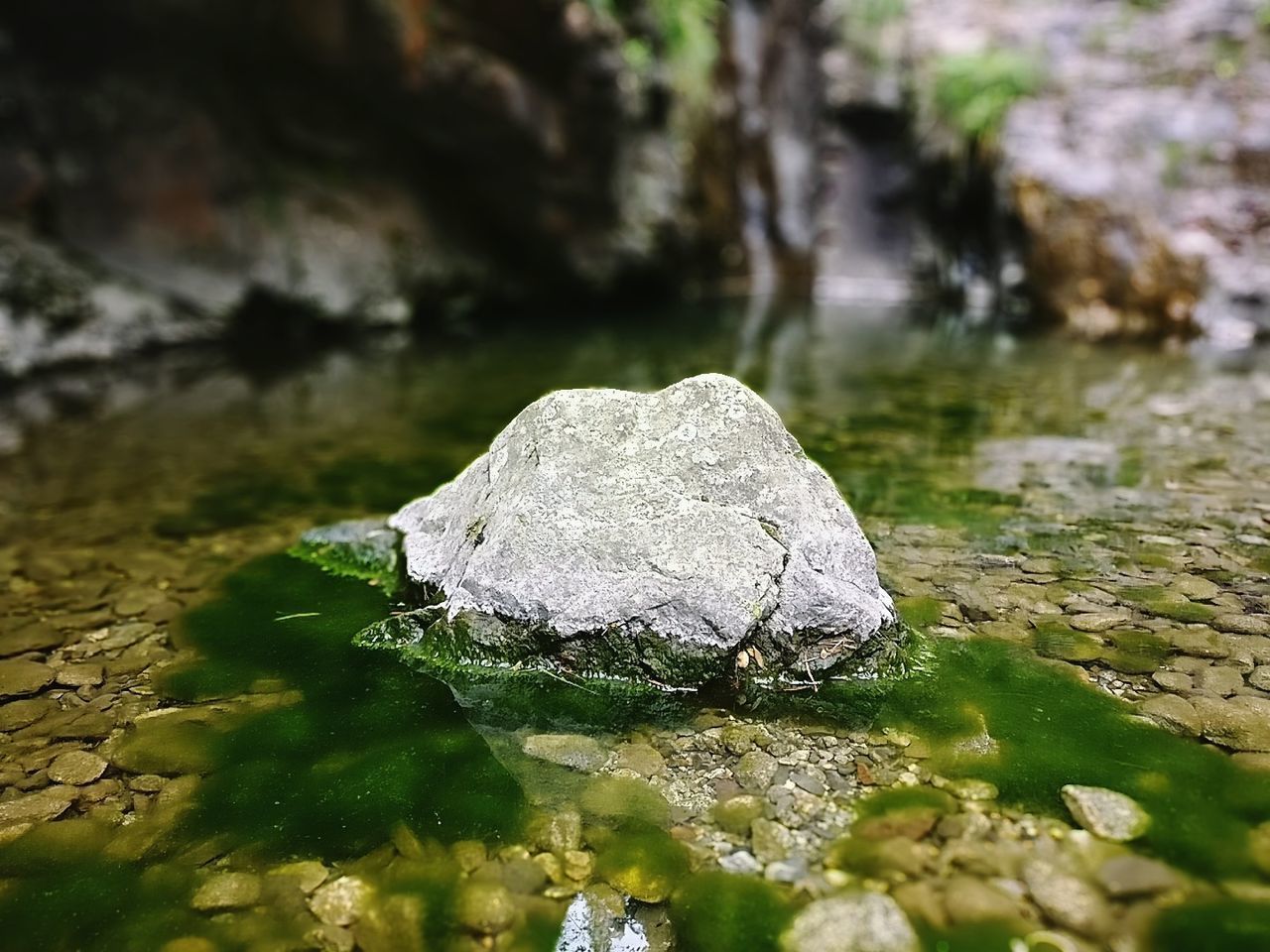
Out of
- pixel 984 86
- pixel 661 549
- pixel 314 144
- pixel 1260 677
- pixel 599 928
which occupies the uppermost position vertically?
pixel 984 86

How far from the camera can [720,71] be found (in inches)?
661

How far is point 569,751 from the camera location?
8.12 ft

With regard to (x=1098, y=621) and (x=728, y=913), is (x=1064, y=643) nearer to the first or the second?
(x=1098, y=621)

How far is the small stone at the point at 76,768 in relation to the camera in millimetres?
2430

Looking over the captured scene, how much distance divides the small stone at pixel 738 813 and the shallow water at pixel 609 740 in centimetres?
2

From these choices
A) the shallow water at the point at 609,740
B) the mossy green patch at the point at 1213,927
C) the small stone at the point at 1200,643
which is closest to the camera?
the mossy green patch at the point at 1213,927

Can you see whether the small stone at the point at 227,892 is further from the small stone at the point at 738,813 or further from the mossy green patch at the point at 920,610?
the mossy green patch at the point at 920,610

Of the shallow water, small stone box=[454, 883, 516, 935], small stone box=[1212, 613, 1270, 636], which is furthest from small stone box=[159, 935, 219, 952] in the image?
small stone box=[1212, 613, 1270, 636]

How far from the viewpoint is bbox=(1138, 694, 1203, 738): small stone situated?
2.46m

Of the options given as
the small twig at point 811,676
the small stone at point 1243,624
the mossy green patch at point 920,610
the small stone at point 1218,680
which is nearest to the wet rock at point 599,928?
the small twig at point 811,676

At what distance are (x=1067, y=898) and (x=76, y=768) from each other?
2.55 m

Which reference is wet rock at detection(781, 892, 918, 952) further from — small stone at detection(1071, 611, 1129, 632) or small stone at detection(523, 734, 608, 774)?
small stone at detection(1071, 611, 1129, 632)

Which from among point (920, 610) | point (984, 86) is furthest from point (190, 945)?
point (984, 86)

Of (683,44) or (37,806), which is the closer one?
(37,806)
